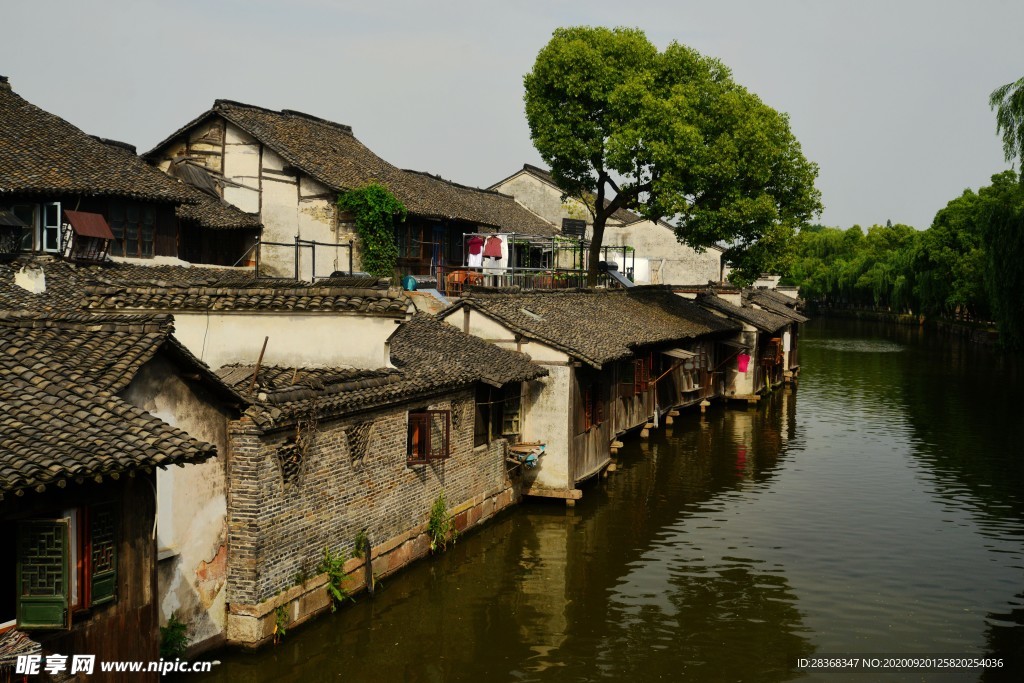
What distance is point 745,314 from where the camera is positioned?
4469 centimetres

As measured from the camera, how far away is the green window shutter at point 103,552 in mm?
11008

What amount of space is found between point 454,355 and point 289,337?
504 centimetres

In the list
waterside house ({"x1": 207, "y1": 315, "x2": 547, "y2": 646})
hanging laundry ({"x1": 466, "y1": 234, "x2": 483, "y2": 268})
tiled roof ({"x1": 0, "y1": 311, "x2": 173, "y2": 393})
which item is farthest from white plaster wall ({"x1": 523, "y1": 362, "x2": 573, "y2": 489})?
hanging laundry ({"x1": 466, "y1": 234, "x2": 483, "y2": 268})

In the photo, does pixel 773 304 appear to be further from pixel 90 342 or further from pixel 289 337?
pixel 90 342

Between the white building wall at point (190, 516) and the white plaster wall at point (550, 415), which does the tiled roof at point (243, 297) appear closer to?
the white building wall at point (190, 516)

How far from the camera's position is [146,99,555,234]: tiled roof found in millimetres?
37469

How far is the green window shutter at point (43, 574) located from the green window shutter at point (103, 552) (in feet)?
1.94

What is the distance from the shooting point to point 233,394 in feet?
45.0

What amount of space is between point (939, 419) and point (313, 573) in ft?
101

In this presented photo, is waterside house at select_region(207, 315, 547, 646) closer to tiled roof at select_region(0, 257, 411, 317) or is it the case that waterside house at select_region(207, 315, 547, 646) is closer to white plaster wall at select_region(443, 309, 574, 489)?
tiled roof at select_region(0, 257, 411, 317)

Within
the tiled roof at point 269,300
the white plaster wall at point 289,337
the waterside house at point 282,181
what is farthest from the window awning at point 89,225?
the white plaster wall at point 289,337

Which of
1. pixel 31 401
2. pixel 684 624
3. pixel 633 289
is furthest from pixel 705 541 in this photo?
pixel 633 289

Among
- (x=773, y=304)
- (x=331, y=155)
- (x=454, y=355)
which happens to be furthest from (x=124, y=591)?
(x=773, y=304)

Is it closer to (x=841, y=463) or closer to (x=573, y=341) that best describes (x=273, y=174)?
(x=573, y=341)
